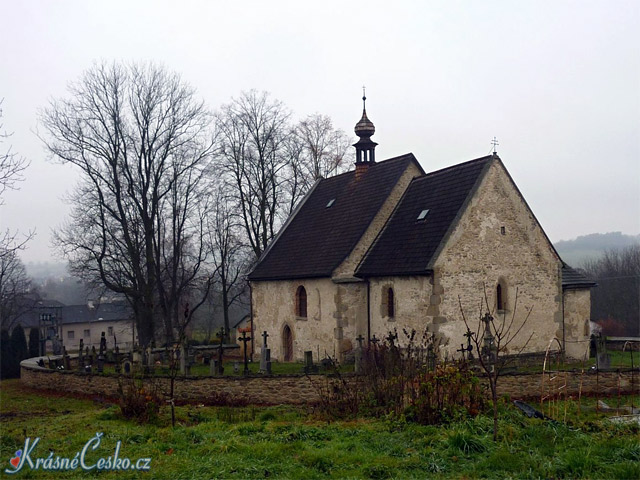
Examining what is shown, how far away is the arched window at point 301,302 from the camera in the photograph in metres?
25.2

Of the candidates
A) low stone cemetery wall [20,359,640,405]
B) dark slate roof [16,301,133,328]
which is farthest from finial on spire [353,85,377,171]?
dark slate roof [16,301,133,328]

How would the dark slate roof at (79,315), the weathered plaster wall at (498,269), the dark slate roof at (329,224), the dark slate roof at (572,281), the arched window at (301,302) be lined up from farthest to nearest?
the dark slate roof at (79,315), the arched window at (301,302), the dark slate roof at (329,224), the dark slate roof at (572,281), the weathered plaster wall at (498,269)

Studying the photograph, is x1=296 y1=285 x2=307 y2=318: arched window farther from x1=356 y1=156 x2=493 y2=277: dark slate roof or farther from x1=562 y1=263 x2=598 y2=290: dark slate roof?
x1=562 y1=263 x2=598 y2=290: dark slate roof

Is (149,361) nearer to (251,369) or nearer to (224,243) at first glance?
(251,369)

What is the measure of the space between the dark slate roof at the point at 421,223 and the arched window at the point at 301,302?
344 cm

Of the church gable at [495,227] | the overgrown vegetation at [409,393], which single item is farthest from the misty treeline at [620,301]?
the overgrown vegetation at [409,393]

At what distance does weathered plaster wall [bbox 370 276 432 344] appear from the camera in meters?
20.0

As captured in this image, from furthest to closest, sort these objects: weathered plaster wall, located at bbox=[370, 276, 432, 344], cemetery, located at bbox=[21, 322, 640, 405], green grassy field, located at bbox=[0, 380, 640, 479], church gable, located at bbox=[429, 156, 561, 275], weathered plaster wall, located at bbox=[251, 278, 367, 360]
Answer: weathered plaster wall, located at bbox=[251, 278, 367, 360], weathered plaster wall, located at bbox=[370, 276, 432, 344], church gable, located at bbox=[429, 156, 561, 275], cemetery, located at bbox=[21, 322, 640, 405], green grassy field, located at bbox=[0, 380, 640, 479]

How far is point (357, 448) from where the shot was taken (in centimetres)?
937

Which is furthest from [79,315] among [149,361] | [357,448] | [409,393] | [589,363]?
[357,448]

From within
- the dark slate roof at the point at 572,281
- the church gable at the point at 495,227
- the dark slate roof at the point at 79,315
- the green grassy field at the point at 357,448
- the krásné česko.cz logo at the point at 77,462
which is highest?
the church gable at the point at 495,227

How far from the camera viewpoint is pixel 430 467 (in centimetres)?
841

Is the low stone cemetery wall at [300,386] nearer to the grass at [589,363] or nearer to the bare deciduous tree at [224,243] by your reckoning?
the grass at [589,363]

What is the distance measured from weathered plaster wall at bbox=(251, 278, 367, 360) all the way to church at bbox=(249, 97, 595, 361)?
0.04 metres
